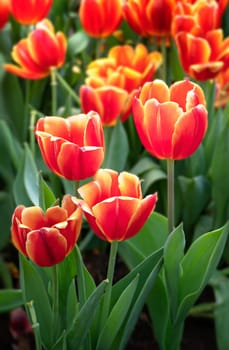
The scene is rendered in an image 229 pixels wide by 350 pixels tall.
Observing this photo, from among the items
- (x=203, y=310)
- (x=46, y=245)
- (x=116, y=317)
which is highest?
(x=46, y=245)

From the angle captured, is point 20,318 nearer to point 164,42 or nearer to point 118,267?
point 118,267

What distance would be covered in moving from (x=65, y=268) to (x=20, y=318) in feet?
1.38

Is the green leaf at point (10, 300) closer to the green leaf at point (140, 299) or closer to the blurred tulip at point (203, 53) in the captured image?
the green leaf at point (140, 299)

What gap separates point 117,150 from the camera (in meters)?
1.06

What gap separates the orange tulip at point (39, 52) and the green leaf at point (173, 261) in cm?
46

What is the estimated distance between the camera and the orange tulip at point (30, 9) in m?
1.19

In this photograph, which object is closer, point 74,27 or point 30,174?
point 30,174

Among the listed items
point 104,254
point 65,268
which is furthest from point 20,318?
point 65,268

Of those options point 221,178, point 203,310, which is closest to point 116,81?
point 221,178

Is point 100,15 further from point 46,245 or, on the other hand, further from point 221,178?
point 46,245

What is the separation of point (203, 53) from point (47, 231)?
46 cm

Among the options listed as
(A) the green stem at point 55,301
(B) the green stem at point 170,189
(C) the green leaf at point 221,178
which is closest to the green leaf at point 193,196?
(C) the green leaf at point 221,178

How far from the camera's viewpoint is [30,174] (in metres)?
0.97

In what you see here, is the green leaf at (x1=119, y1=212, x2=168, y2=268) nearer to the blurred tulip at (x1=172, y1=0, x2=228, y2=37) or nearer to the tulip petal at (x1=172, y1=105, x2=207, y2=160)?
the tulip petal at (x1=172, y1=105, x2=207, y2=160)
